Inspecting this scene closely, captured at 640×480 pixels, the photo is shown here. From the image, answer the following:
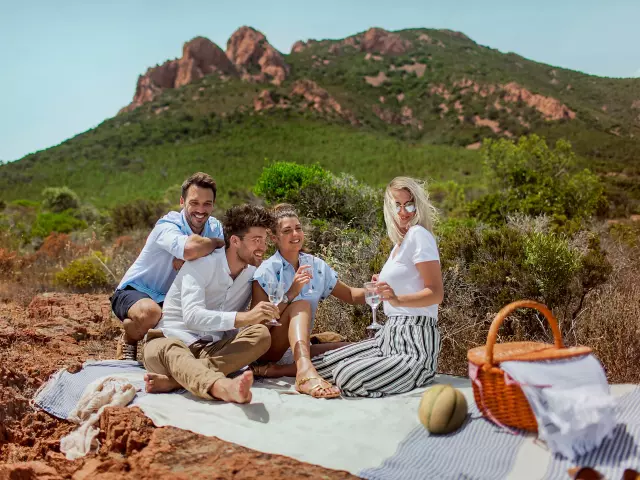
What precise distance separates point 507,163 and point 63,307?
12.1m

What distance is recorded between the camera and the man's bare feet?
3.47 meters

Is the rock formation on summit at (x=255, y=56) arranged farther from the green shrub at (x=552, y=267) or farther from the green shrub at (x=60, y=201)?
the green shrub at (x=552, y=267)

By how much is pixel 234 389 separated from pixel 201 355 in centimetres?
66

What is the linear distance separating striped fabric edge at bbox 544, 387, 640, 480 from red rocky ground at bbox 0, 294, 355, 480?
3.15 feet

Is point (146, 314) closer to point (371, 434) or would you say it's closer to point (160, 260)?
point (160, 260)

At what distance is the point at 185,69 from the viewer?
233 feet

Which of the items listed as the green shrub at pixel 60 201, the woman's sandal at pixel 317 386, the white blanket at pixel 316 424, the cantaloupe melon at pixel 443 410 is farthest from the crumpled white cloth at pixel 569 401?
the green shrub at pixel 60 201

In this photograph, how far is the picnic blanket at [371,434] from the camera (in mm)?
2682

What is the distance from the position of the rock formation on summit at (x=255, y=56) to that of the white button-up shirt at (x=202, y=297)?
6414 cm

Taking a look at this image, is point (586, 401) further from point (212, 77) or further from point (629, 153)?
point (212, 77)

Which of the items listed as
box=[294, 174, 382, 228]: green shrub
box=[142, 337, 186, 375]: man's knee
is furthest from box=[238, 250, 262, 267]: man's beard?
box=[294, 174, 382, 228]: green shrub

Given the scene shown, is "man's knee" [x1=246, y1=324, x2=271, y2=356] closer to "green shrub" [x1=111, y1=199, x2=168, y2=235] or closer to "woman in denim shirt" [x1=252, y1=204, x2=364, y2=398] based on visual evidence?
"woman in denim shirt" [x1=252, y1=204, x2=364, y2=398]

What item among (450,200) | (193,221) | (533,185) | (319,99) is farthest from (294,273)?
(319,99)

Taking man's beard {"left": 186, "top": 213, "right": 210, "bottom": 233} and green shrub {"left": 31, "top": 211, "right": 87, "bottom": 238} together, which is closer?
man's beard {"left": 186, "top": 213, "right": 210, "bottom": 233}
